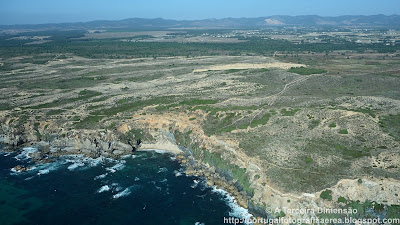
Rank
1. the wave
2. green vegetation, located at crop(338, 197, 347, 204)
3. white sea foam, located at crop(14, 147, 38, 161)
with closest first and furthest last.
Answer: green vegetation, located at crop(338, 197, 347, 204)
the wave
white sea foam, located at crop(14, 147, 38, 161)

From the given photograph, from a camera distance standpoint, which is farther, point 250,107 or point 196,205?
point 250,107

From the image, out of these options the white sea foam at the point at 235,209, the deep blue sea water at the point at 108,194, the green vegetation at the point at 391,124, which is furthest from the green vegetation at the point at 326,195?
the green vegetation at the point at 391,124

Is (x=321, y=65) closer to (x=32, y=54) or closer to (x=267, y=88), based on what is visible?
(x=267, y=88)

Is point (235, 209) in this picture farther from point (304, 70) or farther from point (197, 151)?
point (304, 70)

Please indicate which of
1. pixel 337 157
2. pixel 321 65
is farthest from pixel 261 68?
pixel 337 157

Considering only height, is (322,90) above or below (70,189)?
above

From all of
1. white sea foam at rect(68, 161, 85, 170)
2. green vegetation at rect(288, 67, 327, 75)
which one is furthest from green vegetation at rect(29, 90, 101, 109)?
green vegetation at rect(288, 67, 327, 75)

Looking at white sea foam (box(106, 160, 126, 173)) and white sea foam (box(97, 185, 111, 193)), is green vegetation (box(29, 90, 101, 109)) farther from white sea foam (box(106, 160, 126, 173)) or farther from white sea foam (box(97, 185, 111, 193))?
white sea foam (box(97, 185, 111, 193))

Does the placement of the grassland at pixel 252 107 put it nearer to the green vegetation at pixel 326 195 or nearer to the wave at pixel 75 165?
the green vegetation at pixel 326 195
